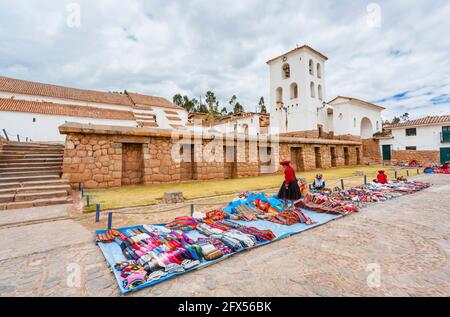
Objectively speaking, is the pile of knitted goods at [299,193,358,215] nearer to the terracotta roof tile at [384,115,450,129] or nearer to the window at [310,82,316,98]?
the window at [310,82,316,98]

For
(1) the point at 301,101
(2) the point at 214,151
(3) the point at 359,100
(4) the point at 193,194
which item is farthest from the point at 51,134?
(3) the point at 359,100

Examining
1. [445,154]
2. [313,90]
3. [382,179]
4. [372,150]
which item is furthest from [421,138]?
[382,179]

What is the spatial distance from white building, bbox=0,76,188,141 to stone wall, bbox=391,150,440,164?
2965cm

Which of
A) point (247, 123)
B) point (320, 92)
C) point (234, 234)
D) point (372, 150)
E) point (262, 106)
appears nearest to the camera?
point (234, 234)

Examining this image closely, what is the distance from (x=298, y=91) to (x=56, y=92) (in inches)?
1175

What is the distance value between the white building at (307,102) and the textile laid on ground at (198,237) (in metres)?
23.6

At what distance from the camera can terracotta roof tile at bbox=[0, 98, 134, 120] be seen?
19547 mm

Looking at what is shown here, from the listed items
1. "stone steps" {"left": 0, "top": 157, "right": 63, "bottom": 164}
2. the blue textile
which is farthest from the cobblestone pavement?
"stone steps" {"left": 0, "top": 157, "right": 63, "bottom": 164}

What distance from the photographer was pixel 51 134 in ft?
67.8

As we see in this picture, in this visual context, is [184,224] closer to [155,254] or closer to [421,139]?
[155,254]

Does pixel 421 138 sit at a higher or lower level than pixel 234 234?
higher

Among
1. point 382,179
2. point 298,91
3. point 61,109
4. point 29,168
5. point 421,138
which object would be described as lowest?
point 382,179

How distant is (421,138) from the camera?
25.3 meters

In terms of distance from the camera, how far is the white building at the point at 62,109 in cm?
1941
